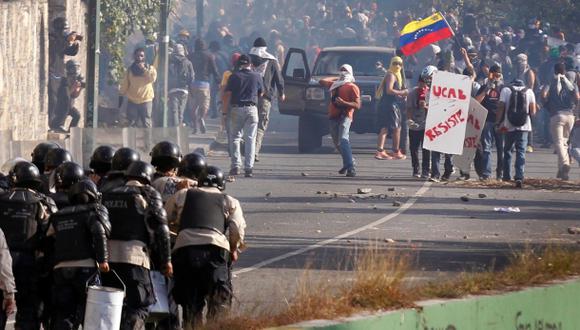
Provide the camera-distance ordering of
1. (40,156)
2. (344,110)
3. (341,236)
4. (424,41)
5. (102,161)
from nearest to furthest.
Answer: (102,161)
(40,156)
(341,236)
(344,110)
(424,41)

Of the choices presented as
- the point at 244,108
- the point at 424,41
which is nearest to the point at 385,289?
the point at 244,108

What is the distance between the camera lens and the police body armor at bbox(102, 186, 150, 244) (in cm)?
948

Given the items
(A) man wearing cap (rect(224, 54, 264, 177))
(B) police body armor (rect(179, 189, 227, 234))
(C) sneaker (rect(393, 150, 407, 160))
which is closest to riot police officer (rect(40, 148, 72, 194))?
(B) police body armor (rect(179, 189, 227, 234))

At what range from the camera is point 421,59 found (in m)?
47.0

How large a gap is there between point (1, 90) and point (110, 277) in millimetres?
15736

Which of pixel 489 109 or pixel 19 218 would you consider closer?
pixel 19 218

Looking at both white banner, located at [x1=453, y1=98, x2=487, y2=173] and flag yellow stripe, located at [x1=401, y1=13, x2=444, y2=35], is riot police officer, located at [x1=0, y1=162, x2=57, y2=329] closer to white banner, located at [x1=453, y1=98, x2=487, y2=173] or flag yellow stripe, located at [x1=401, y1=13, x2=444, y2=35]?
white banner, located at [x1=453, y1=98, x2=487, y2=173]

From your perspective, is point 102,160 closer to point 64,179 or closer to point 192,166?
point 64,179

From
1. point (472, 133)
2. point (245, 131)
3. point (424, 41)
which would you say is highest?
point (424, 41)

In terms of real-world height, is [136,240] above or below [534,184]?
above

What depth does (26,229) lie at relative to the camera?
31.7 ft

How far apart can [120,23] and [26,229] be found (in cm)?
2442

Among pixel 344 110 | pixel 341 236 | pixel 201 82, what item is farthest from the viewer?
pixel 201 82

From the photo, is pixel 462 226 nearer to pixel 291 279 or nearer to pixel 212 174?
pixel 291 279
